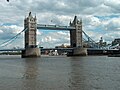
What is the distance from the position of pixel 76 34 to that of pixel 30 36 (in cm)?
2904

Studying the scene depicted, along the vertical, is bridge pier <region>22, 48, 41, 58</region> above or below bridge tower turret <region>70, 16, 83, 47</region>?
below

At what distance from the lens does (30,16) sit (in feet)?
481

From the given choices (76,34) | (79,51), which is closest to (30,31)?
(79,51)

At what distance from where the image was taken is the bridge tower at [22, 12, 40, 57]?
12950 cm

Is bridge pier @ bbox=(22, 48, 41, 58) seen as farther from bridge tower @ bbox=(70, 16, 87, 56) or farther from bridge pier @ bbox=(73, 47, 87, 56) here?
bridge tower @ bbox=(70, 16, 87, 56)

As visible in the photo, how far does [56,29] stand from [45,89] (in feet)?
398

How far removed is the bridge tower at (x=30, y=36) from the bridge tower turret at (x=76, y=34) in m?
25.6

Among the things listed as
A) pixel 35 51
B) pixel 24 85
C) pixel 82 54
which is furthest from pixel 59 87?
pixel 82 54

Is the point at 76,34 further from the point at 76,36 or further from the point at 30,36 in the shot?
the point at 30,36

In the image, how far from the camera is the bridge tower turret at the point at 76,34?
15788 cm

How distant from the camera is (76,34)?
159 m

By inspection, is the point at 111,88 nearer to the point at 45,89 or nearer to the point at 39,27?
the point at 45,89

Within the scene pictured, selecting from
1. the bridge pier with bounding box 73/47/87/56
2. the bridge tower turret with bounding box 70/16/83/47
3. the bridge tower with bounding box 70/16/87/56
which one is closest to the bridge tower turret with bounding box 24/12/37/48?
the bridge pier with bounding box 73/47/87/56

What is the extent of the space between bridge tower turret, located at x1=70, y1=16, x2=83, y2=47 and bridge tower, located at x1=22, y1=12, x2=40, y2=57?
25629 millimetres
